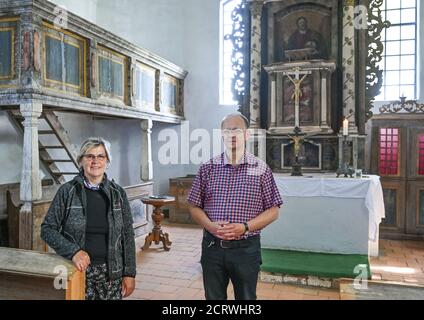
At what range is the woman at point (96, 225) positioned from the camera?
200cm

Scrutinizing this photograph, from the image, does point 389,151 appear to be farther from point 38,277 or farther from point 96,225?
point 38,277

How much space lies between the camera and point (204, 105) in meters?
9.29

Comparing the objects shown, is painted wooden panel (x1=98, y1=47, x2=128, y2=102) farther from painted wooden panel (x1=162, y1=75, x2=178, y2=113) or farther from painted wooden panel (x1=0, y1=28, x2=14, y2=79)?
painted wooden panel (x1=162, y1=75, x2=178, y2=113)

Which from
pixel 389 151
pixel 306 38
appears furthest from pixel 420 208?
pixel 306 38

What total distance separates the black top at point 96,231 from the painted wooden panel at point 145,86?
5.39 m

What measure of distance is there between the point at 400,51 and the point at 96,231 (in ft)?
26.4

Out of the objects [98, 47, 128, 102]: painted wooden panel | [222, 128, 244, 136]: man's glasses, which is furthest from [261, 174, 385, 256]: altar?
[98, 47, 128, 102]: painted wooden panel

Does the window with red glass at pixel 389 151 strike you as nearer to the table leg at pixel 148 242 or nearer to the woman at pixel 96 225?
the table leg at pixel 148 242

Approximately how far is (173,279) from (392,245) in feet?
12.4

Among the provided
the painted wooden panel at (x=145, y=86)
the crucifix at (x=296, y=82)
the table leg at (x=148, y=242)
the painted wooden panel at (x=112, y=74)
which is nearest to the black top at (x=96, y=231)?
the table leg at (x=148, y=242)

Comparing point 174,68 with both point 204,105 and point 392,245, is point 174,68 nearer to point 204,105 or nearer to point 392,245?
point 204,105

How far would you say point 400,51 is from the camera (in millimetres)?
8070

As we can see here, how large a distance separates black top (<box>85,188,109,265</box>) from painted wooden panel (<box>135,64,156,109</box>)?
5.39 m

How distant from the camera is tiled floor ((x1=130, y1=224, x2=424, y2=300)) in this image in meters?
3.95
